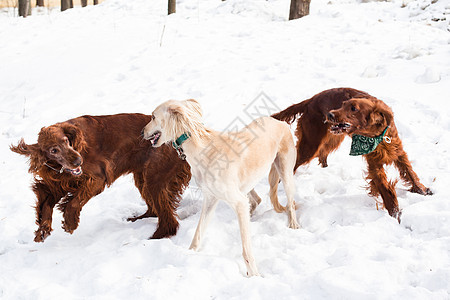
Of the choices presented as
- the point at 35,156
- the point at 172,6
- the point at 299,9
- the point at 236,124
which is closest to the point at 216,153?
the point at 35,156

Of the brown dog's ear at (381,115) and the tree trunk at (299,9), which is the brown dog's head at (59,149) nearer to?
the brown dog's ear at (381,115)

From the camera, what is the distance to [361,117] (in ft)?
10.7

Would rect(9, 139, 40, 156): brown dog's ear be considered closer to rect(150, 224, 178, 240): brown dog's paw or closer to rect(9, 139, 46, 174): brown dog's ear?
rect(9, 139, 46, 174): brown dog's ear

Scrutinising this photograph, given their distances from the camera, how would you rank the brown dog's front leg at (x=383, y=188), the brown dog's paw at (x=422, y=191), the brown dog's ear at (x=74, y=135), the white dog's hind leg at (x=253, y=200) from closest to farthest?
the brown dog's ear at (x=74, y=135) < the brown dog's front leg at (x=383, y=188) < the brown dog's paw at (x=422, y=191) < the white dog's hind leg at (x=253, y=200)

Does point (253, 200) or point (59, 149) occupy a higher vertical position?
point (59, 149)

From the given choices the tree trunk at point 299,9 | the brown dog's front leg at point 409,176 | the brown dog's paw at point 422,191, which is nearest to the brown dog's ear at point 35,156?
the brown dog's front leg at point 409,176

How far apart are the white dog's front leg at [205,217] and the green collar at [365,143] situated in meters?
1.28

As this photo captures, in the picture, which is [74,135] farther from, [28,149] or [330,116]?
[330,116]

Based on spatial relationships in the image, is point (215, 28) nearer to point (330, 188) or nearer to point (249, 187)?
point (330, 188)

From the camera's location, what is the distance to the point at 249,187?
3086 mm

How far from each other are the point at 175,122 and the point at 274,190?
1.30 metres

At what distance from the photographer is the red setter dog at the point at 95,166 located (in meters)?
3.07

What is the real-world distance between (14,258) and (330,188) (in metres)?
2.80

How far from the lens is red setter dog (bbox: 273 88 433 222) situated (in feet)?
10.7
